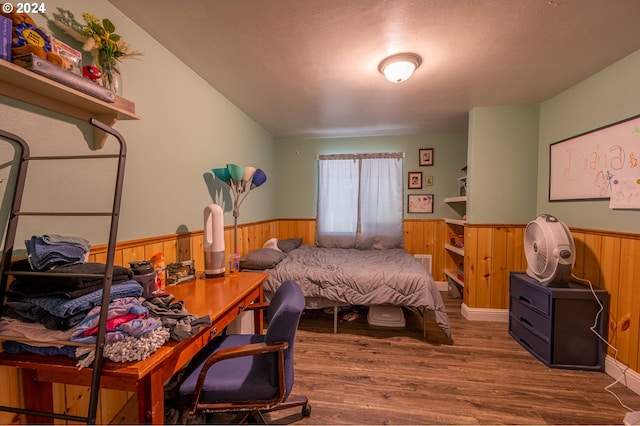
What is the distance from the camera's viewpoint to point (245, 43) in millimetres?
1693

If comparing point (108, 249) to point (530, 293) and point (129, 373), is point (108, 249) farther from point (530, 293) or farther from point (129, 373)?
point (530, 293)

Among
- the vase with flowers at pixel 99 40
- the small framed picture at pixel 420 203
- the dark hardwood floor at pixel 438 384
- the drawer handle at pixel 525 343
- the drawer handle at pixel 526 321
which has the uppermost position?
the vase with flowers at pixel 99 40

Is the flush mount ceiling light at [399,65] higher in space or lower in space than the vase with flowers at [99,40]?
higher

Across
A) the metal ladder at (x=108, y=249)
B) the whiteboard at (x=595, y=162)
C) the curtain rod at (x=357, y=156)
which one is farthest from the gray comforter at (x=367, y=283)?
the curtain rod at (x=357, y=156)

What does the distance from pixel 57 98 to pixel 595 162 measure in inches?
141

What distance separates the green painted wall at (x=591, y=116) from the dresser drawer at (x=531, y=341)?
105 centimetres

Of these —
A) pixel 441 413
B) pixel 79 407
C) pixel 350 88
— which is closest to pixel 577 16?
pixel 350 88

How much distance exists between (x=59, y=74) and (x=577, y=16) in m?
2.61

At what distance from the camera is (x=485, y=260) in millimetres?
2838

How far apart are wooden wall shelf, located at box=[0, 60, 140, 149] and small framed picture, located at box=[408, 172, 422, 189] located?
3.65 m

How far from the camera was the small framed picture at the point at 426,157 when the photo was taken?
3.93 m

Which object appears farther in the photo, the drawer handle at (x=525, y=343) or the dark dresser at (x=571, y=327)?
the drawer handle at (x=525, y=343)

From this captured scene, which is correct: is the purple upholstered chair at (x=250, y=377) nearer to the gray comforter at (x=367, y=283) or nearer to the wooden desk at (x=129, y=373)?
the wooden desk at (x=129, y=373)

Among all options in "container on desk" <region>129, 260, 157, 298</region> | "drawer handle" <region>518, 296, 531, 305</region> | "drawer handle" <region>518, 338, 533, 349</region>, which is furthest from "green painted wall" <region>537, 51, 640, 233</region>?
"container on desk" <region>129, 260, 157, 298</region>
